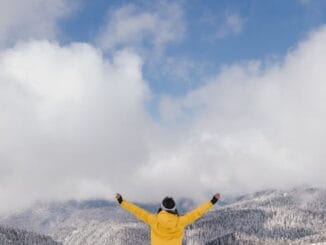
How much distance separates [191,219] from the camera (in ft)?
53.7

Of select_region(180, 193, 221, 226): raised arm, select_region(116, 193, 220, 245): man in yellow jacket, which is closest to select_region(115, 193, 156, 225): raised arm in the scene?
select_region(116, 193, 220, 245): man in yellow jacket

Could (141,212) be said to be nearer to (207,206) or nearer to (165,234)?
(165,234)

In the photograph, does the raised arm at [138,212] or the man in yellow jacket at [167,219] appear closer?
the man in yellow jacket at [167,219]

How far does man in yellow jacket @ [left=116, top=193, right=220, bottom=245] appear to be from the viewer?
15.8 meters

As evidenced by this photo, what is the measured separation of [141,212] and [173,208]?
117cm

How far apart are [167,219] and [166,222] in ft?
0.38

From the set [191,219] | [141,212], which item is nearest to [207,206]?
[191,219]

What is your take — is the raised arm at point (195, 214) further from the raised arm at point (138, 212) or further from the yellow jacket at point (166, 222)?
the raised arm at point (138, 212)

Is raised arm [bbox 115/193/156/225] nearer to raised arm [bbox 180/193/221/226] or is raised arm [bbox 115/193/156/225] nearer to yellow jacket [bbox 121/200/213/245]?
yellow jacket [bbox 121/200/213/245]

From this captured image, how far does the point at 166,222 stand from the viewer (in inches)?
616

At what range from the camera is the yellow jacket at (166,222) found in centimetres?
1576

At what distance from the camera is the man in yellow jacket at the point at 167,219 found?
15758 millimetres

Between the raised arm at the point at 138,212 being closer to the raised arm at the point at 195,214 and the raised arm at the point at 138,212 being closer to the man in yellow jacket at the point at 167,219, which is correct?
the man in yellow jacket at the point at 167,219

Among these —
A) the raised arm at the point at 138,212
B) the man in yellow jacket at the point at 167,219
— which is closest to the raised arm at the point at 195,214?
the man in yellow jacket at the point at 167,219
